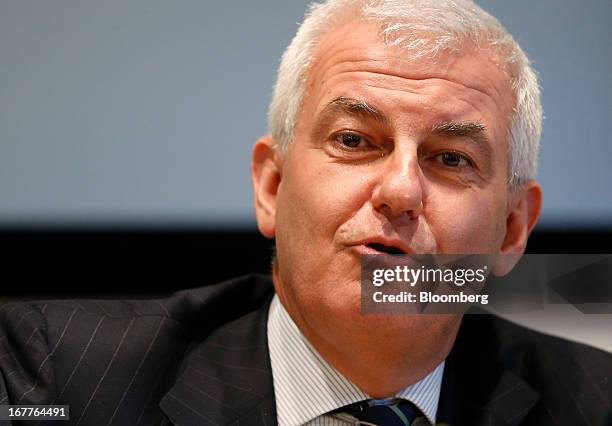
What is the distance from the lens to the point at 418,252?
1.29 meters

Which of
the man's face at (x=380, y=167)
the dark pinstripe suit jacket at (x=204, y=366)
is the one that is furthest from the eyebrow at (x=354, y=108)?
the dark pinstripe suit jacket at (x=204, y=366)

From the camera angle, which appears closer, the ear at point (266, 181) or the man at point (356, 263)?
the man at point (356, 263)

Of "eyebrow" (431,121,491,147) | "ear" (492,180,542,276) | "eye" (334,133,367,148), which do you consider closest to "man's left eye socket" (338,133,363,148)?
"eye" (334,133,367,148)

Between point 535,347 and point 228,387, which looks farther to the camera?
Result: point 535,347

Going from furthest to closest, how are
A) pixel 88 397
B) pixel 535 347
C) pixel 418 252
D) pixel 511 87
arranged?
pixel 535 347 < pixel 511 87 < pixel 88 397 < pixel 418 252

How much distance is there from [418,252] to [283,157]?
373mm

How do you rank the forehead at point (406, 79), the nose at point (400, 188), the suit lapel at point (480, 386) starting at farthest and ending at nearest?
the suit lapel at point (480, 386) < the forehead at point (406, 79) < the nose at point (400, 188)

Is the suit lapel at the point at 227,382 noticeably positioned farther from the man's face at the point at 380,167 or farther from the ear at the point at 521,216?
the ear at the point at 521,216

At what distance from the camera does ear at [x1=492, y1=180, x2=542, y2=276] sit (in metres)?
1.57

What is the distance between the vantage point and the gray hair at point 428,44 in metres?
1.42

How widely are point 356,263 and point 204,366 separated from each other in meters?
0.40

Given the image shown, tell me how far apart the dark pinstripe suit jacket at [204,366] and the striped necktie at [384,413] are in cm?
8

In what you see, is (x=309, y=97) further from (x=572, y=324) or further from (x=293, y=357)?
(x=572, y=324)

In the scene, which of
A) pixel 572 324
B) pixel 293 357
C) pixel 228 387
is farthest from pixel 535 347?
pixel 228 387
